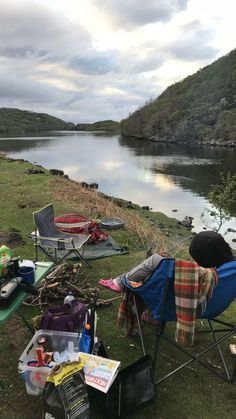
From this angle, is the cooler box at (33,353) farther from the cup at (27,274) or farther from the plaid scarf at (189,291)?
the plaid scarf at (189,291)

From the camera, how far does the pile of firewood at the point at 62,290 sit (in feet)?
15.6

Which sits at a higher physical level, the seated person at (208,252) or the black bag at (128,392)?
the seated person at (208,252)

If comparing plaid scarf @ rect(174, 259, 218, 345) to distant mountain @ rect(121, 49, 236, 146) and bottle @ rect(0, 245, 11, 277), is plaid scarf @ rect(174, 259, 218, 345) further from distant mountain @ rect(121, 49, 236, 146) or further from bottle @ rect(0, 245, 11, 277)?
distant mountain @ rect(121, 49, 236, 146)

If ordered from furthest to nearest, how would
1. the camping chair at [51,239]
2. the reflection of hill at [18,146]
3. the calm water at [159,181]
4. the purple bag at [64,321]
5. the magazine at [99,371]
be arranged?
the reflection of hill at [18,146], the calm water at [159,181], the camping chair at [51,239], the purple bag at [64,321], the magazine at [99,371]

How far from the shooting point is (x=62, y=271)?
5.43m

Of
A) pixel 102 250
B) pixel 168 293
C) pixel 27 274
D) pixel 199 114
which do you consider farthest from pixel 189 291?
pixel 199 114

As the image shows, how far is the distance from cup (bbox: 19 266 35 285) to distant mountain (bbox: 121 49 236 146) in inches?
2645

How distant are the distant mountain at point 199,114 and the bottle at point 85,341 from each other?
67425 mm

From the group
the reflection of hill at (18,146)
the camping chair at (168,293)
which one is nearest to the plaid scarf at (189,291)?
the camping chair at (168,293)

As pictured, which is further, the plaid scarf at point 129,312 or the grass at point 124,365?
the plaid scarf at point 129,312

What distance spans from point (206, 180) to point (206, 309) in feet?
89.4

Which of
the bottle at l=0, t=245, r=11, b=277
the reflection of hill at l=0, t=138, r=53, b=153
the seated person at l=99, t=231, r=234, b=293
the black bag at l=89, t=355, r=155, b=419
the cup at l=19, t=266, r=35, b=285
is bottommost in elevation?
the reflection of hill at l=0, t=138, r=53, b=153

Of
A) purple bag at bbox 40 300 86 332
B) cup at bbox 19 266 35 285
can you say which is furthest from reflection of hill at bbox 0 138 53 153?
purple bag at bbox 40 300 86 332

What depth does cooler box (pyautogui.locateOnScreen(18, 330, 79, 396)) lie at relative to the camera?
295 centimetres
